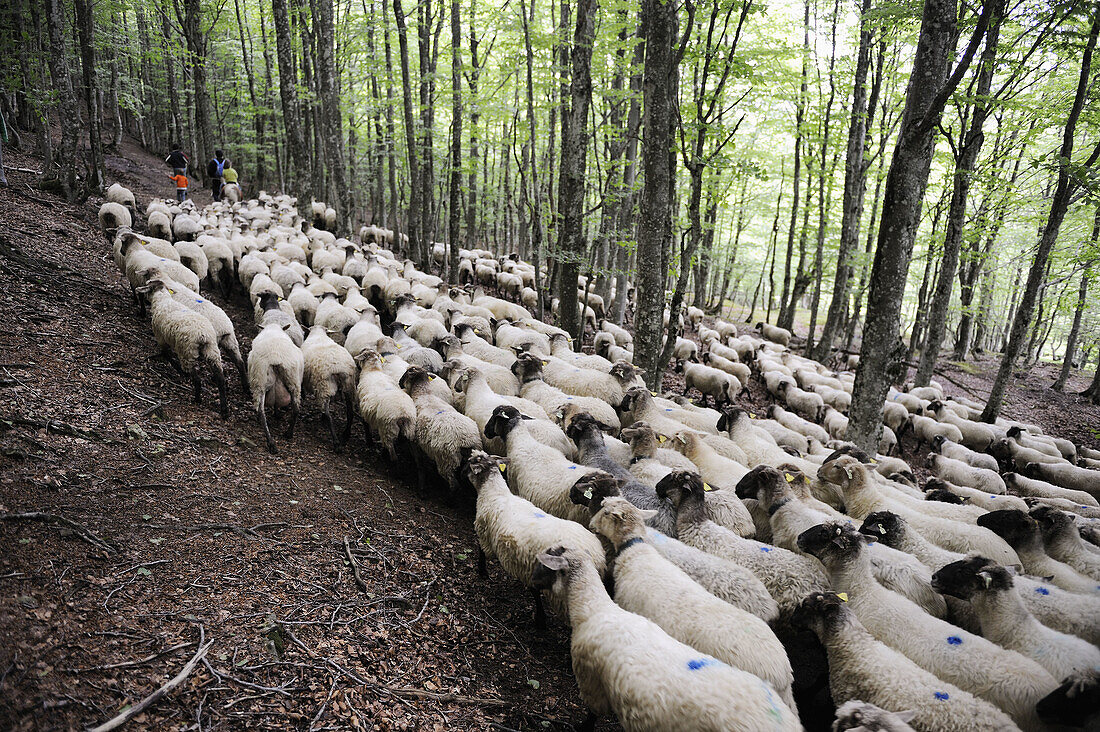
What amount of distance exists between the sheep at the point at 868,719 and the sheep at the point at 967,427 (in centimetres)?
1128

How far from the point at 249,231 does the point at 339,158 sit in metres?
5.09

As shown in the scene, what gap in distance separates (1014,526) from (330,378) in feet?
28.8

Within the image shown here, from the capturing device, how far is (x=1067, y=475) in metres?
9.38

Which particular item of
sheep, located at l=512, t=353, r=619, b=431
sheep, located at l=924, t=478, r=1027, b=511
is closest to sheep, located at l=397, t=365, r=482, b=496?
sheep, located at l=512, t=353, r=619, b=431

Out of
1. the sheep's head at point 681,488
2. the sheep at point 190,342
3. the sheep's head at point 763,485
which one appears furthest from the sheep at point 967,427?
the sheep at point 190,342

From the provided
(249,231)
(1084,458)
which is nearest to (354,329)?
(249,231)

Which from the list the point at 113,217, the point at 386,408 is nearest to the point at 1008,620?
the point at 386,408

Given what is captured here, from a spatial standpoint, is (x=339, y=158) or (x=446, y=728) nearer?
(x=446, y=728)

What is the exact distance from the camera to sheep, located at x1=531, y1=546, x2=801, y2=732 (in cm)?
291

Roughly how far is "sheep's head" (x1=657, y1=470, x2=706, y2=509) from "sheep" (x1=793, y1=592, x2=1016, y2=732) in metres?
1.41

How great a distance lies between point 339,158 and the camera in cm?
1844

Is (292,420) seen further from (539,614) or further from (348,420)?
(539,614)

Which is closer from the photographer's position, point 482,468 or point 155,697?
point 155,697

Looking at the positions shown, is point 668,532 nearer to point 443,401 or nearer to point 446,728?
point 446,728
